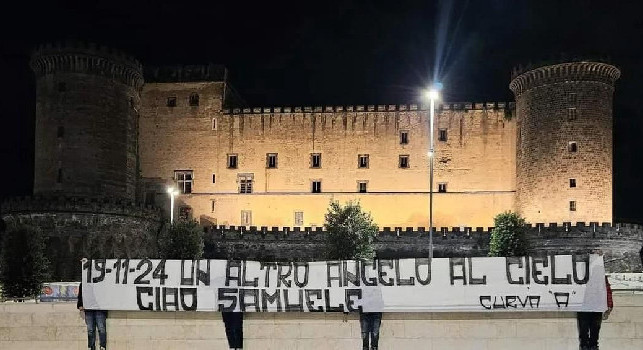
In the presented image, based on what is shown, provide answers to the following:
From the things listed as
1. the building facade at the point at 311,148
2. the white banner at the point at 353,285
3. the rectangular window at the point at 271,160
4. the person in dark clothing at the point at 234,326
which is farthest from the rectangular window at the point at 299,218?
the person in dark clothing at the point at 234,326

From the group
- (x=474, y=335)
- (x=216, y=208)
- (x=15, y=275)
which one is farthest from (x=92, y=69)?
(x=474, y=335)

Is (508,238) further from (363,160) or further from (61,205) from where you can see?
(61,205)

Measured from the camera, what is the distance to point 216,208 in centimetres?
6122

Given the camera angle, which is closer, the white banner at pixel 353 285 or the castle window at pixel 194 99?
the white banner at pixel 353 285

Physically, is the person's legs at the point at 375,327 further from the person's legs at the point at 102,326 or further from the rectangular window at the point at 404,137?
the rectangular window at the point at 404,137

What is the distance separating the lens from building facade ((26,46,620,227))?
5450cm

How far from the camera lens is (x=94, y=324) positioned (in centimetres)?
2364

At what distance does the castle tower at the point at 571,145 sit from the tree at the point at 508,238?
565 cm

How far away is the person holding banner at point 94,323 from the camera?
77.3ft

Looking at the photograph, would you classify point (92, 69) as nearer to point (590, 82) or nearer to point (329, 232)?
point (329, 232)

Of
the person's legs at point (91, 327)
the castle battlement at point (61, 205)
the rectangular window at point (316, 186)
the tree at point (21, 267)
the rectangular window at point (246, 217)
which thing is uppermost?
the rectangular window at point (316, 186)

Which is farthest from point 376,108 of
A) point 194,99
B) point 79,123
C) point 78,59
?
point 78,59

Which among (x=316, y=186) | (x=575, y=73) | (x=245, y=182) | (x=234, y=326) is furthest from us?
(x=245, y=182)

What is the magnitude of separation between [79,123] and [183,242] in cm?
1144
